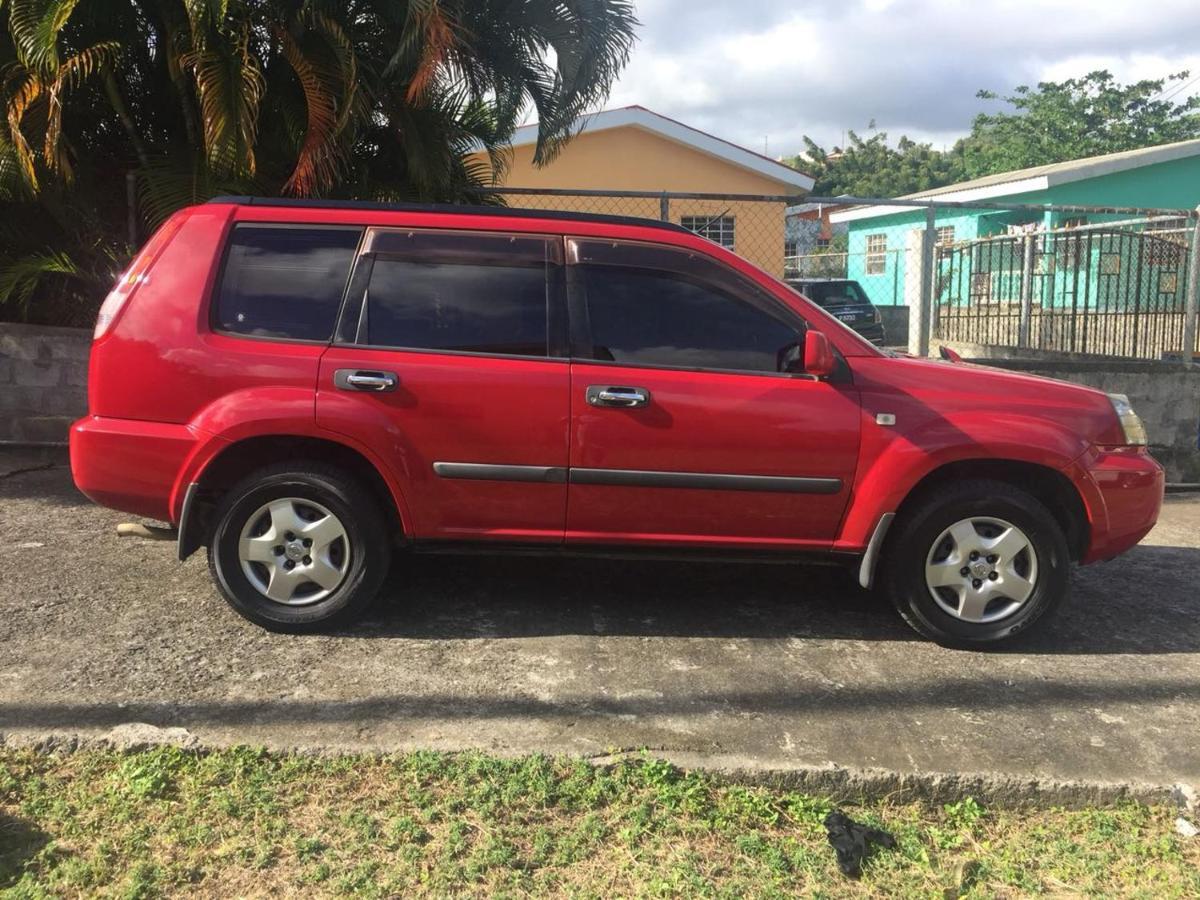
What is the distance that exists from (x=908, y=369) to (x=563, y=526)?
1691 millimetres

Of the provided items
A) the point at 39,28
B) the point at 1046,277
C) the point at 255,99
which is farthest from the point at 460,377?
the point at 1046,277

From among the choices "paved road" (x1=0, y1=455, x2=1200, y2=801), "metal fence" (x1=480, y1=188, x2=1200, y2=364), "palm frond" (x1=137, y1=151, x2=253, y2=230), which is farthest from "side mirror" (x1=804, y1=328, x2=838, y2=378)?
"palm frond" (x1=137, y1=151, x2=253, y2=230)

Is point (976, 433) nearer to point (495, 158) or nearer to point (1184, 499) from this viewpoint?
point (1184, 499)

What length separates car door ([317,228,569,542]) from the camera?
413 cm

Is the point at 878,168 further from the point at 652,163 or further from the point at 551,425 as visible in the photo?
the point at 551,425

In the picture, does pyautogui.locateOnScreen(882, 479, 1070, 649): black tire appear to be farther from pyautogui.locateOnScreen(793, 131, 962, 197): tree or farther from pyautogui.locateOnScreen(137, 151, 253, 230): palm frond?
pyautogui.locateOnScreen(793, 131, 962, 197): tree

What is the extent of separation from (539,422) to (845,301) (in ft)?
40.5

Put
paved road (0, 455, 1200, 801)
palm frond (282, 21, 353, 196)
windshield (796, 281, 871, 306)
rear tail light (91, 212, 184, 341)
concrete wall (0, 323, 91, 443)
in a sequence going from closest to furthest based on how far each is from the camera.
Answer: paved road (0, 455, 1200, 801) → rear tail light (91, 212, 184, 341) → palm frond (282, 21, 353, 196) → concrete wall (0, 323, 91, 443) → windshield (796, 281, 871, 306)

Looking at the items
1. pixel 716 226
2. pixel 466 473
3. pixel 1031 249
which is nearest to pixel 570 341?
pixel 466 473

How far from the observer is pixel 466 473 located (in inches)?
165

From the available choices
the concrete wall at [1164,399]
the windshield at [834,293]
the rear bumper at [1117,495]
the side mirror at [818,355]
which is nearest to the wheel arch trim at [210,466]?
the side mirror at [818,355]

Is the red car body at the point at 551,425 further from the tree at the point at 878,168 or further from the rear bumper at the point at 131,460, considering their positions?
the tree at the point at 878,168

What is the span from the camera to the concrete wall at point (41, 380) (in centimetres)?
761

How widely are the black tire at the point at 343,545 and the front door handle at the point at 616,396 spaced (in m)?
1.08
